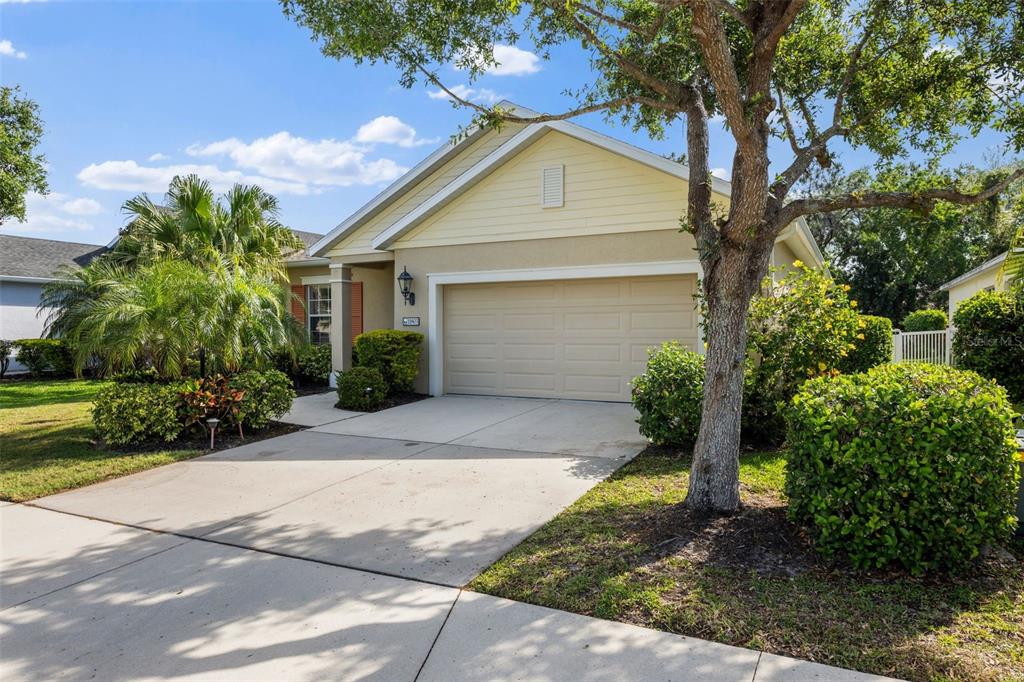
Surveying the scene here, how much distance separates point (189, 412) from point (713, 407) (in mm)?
6686

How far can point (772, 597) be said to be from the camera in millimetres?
3344

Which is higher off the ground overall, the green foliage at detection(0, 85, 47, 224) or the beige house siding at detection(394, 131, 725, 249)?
the green foliage at detection(0, 85, 47, 224)

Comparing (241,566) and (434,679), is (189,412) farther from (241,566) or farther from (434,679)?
(434,679)

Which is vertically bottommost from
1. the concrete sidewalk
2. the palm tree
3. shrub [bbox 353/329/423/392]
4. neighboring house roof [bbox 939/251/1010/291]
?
the concrete sidewalk

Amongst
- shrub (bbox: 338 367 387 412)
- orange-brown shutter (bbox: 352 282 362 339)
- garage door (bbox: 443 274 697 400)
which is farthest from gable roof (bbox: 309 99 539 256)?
shrub (bbox: 338 367 387 412)

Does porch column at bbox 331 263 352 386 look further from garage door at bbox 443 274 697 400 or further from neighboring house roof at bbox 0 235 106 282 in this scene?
neighboring house roof at bbox 0 235 106 282

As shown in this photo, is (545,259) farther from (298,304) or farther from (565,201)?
(298,304)

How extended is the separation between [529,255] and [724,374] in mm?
6795

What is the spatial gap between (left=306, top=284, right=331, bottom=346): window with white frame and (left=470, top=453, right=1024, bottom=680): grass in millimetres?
12324

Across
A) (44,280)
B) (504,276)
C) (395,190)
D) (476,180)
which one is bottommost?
(504,276)

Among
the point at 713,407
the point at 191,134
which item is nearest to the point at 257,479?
the point at 713,407

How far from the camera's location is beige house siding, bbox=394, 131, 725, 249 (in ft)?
32.2

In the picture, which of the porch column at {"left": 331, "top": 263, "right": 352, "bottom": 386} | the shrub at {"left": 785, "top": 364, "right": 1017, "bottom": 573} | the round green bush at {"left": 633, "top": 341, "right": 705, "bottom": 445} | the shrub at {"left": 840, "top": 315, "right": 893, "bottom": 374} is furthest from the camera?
the porch column at {"left": 331, "top": 263, "right": 352, "bottom": 386}

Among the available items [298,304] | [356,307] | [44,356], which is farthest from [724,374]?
[44,356]
